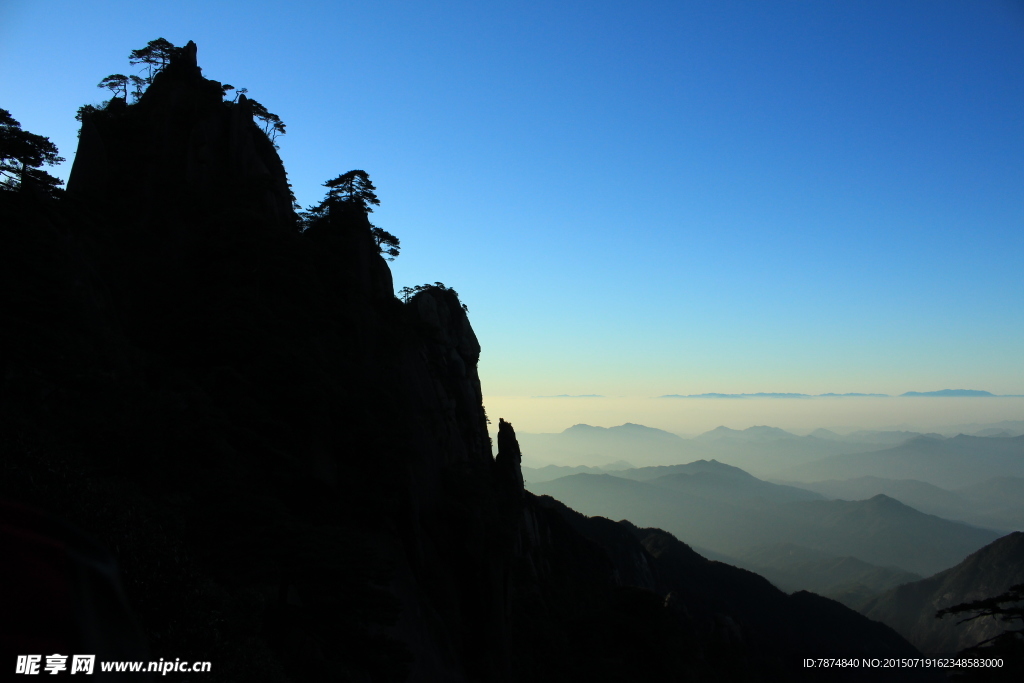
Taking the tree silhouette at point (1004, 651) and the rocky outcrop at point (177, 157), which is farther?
the rocky outcrop at point (177, 157)

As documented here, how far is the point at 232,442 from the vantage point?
1891 centimetres

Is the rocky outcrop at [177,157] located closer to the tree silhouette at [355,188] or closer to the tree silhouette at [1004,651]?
the tree silhouette at [355,188]

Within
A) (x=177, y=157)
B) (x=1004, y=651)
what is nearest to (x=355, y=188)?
(x=177, y=157)

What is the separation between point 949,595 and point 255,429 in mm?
246972

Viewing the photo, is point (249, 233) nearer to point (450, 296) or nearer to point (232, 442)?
point (232, 442)

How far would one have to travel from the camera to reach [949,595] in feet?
606

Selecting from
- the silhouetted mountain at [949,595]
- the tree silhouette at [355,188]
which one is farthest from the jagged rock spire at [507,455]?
the silhouetted mountain at [949,595]

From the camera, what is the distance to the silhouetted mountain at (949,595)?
6590 inches

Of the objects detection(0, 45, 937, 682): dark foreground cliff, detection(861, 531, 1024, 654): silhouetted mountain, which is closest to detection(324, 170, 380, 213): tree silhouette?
detection(0, 45, 937, 682): dark foreground cliff

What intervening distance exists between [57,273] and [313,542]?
11652mm

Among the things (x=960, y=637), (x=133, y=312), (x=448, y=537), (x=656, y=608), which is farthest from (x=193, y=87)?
(x=960, y=637)

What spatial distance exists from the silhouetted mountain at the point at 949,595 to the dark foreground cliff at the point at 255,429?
184 m

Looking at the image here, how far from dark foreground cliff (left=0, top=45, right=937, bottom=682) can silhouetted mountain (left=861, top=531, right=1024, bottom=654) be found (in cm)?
18353

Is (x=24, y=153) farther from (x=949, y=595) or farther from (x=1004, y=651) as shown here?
(x=949, y=595)
